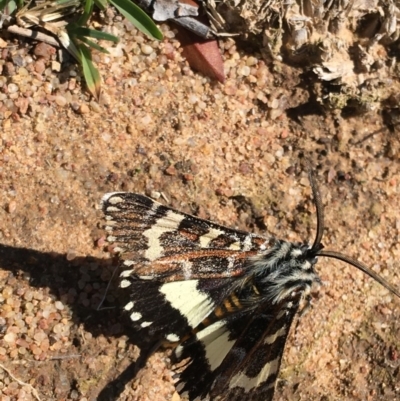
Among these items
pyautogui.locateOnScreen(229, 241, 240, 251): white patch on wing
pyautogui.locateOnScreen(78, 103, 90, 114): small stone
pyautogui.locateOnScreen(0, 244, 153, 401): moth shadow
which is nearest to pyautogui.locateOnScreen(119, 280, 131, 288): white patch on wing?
pyautogui.locateOnScreen(0, 244, 153, 401): moth shadow

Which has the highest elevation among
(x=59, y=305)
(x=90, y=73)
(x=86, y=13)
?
(x=86, y=13)

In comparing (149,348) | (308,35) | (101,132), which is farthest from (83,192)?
(308,35)

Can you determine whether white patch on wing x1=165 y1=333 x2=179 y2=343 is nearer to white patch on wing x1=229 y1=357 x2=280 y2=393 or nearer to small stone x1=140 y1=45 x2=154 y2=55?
white patch on wing x1=229 y1=357 x2=280 y2=393

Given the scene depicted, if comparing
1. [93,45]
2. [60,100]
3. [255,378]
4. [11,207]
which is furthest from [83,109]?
[255,378]

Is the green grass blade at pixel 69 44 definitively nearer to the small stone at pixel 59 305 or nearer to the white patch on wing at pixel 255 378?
the small stone at pixel 59 305

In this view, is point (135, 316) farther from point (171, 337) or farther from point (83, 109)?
point (83, 109)

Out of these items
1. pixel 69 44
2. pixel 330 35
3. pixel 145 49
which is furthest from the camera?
pixel 330 35

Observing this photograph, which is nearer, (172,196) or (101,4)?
(101,4)
